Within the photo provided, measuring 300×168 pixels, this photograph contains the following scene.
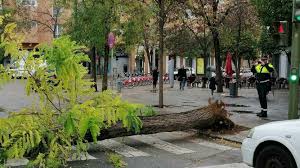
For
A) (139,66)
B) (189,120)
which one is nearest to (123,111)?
(189,120)

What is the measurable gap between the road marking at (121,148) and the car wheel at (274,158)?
304cm

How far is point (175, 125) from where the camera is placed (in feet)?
37.0

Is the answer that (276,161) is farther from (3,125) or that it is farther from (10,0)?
(10,0)

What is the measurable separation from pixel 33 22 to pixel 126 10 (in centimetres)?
2404

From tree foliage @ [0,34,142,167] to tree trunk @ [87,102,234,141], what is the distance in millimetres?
3338

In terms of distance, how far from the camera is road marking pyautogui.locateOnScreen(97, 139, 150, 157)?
9.77 m

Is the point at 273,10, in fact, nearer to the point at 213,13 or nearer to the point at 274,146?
the point at 213,13

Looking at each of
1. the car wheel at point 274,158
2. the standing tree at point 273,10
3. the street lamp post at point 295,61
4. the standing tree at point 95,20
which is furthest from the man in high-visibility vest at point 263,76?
the car wheel at point 274,158

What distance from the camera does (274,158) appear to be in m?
7.04

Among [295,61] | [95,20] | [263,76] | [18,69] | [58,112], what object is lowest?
[58,112]

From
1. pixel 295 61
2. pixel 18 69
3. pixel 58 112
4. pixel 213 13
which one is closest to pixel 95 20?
pixel 213 13

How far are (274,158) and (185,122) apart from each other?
179 inches

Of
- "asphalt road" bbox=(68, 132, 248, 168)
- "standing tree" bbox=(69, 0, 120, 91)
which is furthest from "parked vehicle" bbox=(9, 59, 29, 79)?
"standing tree" bbox=(69, 0, 120, 91)

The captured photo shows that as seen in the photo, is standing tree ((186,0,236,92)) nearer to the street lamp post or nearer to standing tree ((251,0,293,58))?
standing tree ((251,0,293,58))
